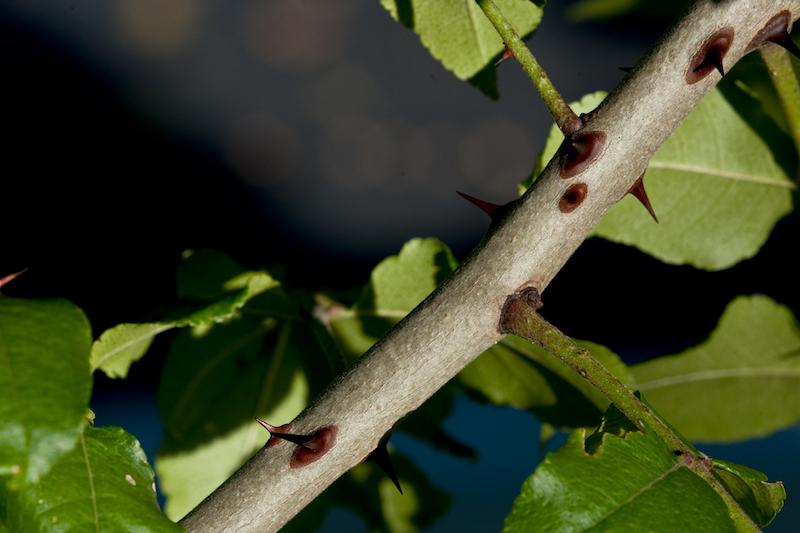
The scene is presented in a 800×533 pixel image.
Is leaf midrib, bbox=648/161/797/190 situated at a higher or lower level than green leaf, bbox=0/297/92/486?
lower

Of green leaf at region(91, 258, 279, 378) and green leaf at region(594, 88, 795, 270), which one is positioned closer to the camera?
green leaf at region(91, 258, 279, 378)

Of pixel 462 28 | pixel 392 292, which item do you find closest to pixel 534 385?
pixel 392 292

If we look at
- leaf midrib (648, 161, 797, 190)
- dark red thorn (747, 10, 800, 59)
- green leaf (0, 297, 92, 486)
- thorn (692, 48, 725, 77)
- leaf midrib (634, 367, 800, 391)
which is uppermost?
green leaf (0, 297, 92, 486)

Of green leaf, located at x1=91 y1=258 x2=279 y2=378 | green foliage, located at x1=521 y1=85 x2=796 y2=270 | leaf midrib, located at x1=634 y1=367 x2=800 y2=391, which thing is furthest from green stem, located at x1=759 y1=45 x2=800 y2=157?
green leaf, located at x1=91 y1=258 x2=279 y2=378

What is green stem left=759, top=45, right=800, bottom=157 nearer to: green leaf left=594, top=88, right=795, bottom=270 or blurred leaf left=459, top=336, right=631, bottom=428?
green leaf left=594, top=88, right=795, bottom=270

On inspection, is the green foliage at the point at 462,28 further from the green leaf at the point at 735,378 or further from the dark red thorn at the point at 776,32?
the green leaf at the point at 735,378

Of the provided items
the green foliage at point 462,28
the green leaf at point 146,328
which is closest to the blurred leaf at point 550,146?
the green foliage at point 462,28

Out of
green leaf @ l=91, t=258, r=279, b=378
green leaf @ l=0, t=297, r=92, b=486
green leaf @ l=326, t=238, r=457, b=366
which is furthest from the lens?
green leaf @ l=326, t=238, r=457, b=366
